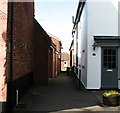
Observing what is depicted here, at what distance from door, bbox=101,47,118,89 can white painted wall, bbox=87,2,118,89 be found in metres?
0.31

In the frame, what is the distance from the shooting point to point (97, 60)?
17078 mm

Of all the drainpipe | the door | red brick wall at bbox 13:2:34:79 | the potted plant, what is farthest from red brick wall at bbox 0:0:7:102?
the door

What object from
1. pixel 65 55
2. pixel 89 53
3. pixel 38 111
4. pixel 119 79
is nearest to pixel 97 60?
pixel 89 53

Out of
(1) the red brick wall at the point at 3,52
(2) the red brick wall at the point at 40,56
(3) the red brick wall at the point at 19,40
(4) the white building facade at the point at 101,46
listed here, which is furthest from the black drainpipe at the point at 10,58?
(2) the red brick wall at the point at 40,56

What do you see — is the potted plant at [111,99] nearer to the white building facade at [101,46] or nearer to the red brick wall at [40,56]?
the white building facade at [101,46]

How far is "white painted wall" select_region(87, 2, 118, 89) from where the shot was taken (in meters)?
17.1

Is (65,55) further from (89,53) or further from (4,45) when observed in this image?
(4,45)

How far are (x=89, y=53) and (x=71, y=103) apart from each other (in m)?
5.40

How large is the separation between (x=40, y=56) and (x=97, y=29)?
570 centimetres

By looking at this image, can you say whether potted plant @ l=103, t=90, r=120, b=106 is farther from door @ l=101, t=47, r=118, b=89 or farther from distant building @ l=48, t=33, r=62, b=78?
distant building @ l=48, t=33, r=62, b=78

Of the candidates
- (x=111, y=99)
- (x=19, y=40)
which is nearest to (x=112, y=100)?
(x=111, y=99)

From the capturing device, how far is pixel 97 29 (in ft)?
56.1

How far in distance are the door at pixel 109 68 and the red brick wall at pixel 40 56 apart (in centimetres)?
514

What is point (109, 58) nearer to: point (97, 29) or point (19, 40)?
point (97, 29)
